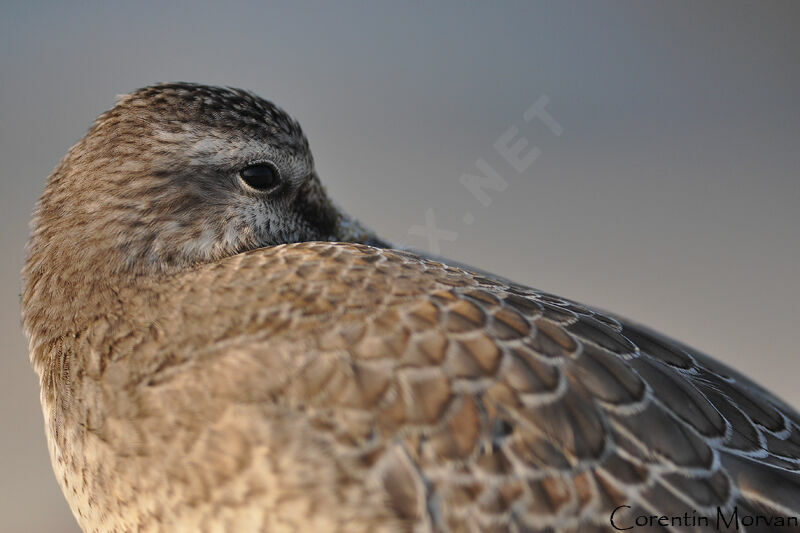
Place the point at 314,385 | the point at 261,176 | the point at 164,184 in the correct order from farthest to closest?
the point at 261,176
the point at 164,184
the point at 314,385

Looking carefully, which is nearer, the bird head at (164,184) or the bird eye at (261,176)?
the bird head at (164,184)

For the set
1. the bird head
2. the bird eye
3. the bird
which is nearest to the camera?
the bird

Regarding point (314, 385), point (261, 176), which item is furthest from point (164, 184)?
point (314, 385)

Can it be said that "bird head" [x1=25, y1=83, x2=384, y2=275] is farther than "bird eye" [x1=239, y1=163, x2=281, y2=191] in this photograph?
No

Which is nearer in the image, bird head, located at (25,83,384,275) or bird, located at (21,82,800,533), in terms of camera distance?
bird, located at (21,82,800,533)

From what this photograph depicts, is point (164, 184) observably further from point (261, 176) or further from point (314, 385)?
point (314, 385)

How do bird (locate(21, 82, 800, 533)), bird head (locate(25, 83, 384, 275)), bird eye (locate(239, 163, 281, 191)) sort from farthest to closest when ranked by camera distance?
bird eye (locate(239, 163, 281, 191)) → bird head (locate(25, 83, 384, 275)) → bird (locate(21, 82, 800, 533))
